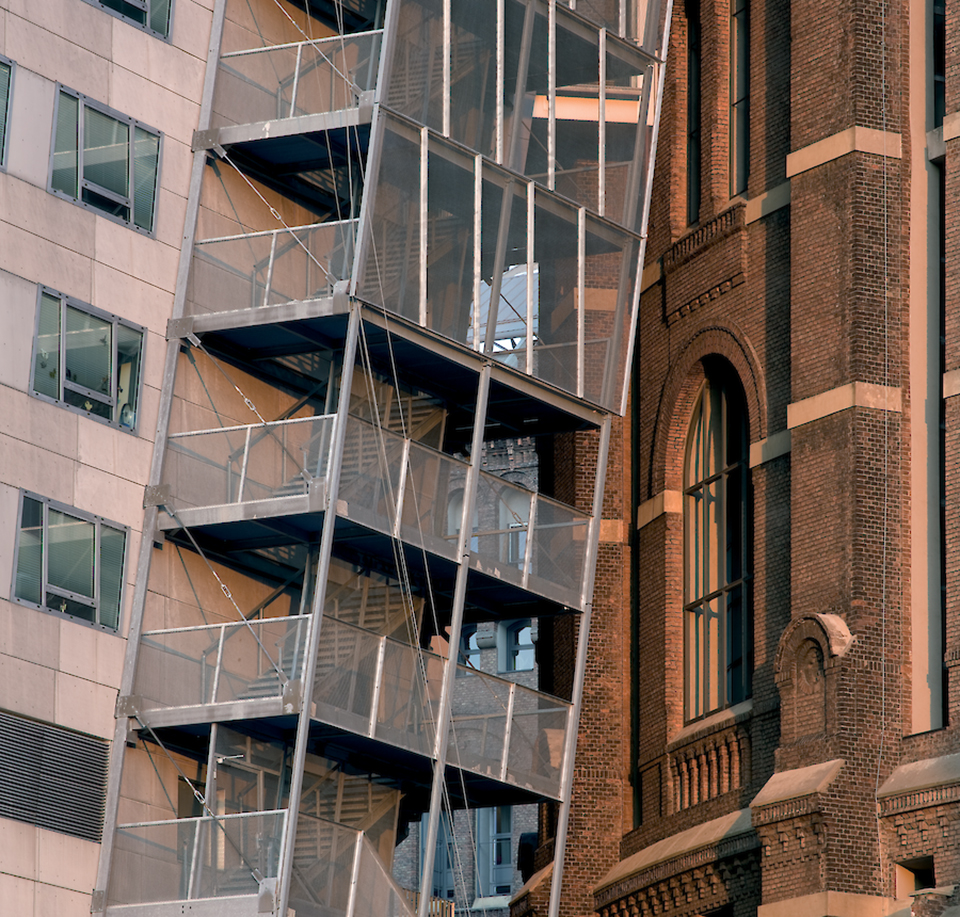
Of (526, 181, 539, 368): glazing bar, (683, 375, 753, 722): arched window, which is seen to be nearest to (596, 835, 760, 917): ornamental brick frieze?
(683, 375, 753, 722): arched window

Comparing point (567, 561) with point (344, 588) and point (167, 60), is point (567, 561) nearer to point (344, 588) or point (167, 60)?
point (344, 588)

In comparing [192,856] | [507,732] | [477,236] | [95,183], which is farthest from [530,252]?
[192,856]

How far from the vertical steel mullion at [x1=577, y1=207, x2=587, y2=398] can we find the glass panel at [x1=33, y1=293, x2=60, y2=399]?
294 inches

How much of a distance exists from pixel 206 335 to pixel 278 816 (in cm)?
646

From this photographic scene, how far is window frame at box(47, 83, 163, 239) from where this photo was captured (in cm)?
2797

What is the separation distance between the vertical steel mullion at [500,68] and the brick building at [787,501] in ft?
18.4

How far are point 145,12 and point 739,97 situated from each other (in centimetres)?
1202

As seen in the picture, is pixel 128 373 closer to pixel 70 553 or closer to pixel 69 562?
pixel 70 553

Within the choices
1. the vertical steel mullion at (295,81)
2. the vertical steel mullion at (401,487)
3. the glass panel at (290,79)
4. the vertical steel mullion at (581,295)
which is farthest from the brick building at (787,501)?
the vertical steel mullion at (295,81)

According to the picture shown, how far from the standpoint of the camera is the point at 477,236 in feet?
98.7

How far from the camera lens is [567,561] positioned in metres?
31.3

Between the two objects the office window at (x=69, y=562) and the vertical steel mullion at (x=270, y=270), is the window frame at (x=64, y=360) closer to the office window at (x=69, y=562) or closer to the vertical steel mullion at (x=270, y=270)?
the office window at (x=69, y=562)

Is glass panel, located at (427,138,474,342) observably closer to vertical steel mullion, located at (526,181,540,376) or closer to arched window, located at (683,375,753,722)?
vertical steel mullion, located at (526,181,540,376)

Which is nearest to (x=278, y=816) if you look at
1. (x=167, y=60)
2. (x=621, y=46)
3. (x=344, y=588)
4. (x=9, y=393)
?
(x=344, y=588)
